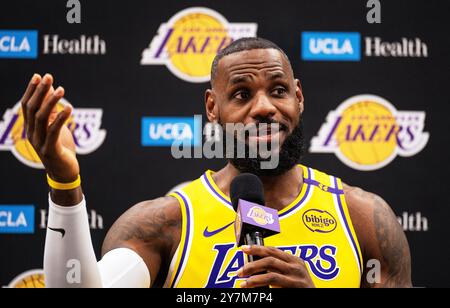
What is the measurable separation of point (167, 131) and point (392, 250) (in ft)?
4.02

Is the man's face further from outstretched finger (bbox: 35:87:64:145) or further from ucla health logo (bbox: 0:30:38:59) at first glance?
ucla health logo (bbox: 0:30:38:59)

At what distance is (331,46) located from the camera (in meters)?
2.75

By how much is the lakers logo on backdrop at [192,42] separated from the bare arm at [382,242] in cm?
115

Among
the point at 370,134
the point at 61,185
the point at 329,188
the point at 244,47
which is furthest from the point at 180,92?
the point at 61,185

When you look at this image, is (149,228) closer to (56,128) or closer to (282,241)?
(282,241)

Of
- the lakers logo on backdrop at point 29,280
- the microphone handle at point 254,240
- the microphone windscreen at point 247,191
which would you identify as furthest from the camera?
the lakers logo on backdrop at point 29,280

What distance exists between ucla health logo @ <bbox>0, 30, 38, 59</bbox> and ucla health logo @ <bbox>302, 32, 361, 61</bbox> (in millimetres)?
1125

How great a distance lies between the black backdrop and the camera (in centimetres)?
268

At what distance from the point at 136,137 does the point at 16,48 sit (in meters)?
0.64

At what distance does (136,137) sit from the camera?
268cm

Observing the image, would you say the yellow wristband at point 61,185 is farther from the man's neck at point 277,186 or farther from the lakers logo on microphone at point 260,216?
the man's neck at point 277,186

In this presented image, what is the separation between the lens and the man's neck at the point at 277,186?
182 cm

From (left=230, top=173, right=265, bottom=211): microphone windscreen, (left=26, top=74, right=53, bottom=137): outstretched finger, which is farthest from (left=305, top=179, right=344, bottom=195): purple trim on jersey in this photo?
(left=26, top=74, right=53, bottom=137): outstretched finger

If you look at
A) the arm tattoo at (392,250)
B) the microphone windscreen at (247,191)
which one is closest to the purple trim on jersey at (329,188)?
the arm tattoo at (392,250)
